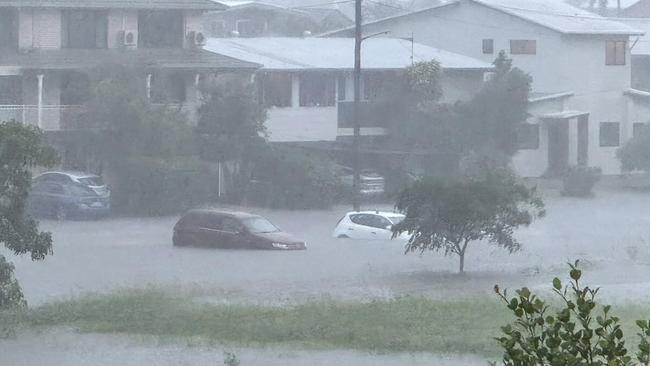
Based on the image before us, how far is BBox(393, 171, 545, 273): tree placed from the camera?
1778 cm

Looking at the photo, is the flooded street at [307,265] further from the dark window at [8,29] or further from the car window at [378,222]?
the dark window at [8,29]

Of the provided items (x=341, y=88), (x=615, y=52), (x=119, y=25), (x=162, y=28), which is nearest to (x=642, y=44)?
(x=615, y=52)

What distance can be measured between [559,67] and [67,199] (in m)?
14.6

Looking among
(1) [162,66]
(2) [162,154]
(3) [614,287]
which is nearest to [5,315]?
(3) [614,287]

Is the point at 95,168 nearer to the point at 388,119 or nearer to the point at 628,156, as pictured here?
the point at 388,119

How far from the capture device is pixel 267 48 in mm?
31359

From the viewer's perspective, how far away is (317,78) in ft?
95.1

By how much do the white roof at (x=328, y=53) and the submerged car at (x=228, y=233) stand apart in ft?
27.5

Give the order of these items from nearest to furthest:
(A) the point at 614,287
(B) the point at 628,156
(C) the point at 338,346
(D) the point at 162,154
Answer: (C) the point at 338,346, (A) the point at 614,287, (D) the point at 162,154, (B) the point at 628,156

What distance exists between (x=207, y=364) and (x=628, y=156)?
20555 millimetres

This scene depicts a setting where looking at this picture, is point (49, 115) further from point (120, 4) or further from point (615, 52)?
point (615, 52)

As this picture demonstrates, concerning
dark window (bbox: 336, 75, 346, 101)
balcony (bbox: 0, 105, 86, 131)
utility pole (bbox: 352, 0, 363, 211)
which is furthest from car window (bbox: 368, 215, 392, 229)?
dark window (bbox: 336, 75, 346, 101)

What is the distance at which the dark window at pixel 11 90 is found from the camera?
2489cm

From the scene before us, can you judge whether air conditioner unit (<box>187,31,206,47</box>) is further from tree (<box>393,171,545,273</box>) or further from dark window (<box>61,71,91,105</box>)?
tree (<box>393,171,545,273</box>)
